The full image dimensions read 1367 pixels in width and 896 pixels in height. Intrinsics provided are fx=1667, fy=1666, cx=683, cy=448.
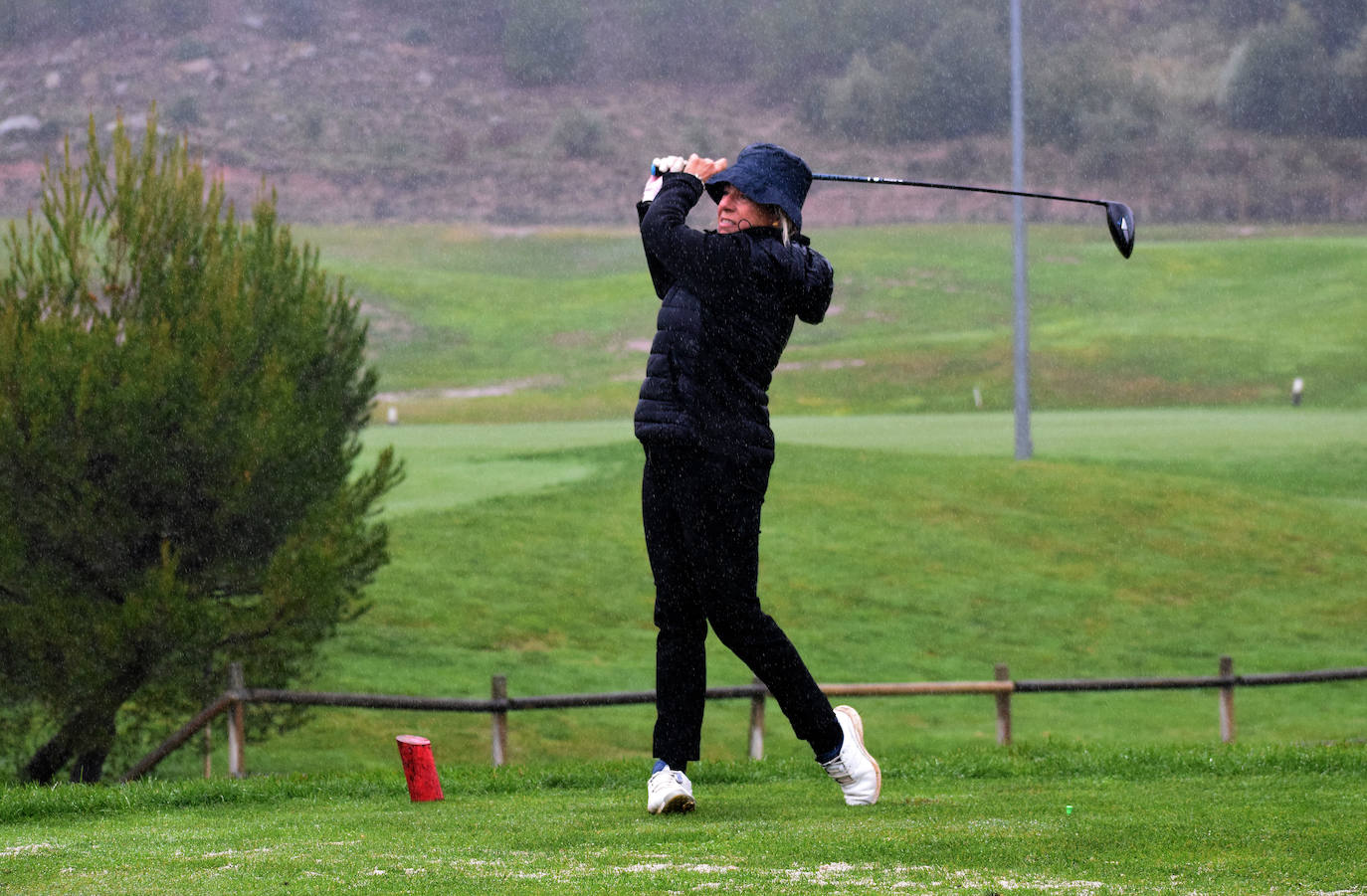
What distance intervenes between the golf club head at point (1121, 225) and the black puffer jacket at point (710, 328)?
4.51ft

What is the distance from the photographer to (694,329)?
163 inches

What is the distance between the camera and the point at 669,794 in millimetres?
4168

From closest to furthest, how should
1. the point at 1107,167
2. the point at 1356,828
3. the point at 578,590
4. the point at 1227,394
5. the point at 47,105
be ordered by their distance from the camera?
the point at 1356,828 < the point at 578,590 < the point at 1227,394 < the point at 1107,167 < the point at 47,105

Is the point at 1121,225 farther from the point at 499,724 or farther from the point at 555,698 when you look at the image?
the point at 499,724

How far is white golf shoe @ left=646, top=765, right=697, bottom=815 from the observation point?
13.7 ft

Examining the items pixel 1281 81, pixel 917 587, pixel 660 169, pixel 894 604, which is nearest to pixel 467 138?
pixel 1281 81

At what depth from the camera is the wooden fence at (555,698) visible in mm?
8602

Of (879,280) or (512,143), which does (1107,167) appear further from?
(512,143)

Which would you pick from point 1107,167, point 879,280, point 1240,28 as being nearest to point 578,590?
point 879,280

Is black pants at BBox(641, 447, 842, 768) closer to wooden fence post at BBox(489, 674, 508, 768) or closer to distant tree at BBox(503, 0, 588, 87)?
wooden fence post at BBox(489, 674, 508, 768)

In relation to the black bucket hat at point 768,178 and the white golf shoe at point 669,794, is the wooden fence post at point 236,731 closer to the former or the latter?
the white golf shoe at point 669,794

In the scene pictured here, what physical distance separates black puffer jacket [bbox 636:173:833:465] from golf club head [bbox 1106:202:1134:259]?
54.1 inches

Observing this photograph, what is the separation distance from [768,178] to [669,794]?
157 cm

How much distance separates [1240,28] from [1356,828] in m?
72.4
